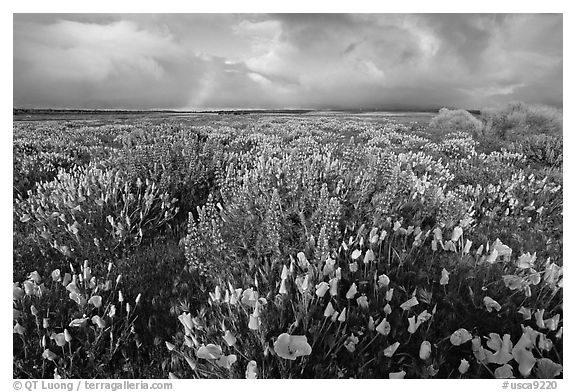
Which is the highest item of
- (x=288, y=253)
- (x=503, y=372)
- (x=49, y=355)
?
(x=288, y=253)

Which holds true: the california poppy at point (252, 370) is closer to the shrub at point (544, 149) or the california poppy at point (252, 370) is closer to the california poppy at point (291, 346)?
the california poppy at point (291, 346)

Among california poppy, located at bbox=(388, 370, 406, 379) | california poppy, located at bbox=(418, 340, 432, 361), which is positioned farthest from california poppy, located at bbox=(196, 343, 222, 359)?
california poppy, located at bbox=(418, 340, 432, 361)

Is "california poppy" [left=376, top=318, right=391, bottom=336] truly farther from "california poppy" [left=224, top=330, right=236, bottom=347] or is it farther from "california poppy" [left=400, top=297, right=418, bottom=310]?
"california poppy" [left=224, top=330, right=236, bottom=347]

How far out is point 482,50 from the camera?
10.2 feet

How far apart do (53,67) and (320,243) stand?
2459 mm

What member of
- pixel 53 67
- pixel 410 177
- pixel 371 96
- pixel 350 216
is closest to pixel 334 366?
pixel 350 216

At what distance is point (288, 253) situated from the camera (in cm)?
250

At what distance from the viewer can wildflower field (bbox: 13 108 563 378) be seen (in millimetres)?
1978

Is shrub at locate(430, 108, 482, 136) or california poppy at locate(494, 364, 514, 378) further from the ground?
shrub at locate(430, 108, 482, 136)

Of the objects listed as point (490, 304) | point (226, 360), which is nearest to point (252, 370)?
point (226, 360)

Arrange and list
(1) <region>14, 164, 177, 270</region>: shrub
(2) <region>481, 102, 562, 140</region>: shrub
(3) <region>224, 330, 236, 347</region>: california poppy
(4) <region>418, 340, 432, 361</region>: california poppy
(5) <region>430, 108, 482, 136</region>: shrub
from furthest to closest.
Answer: (5) <region>430, 108, 482, 136</region>: shrub, (2) <region>481, 102, 562, 140</region>: shrub, (1) <region>14, 164, 177, 270</region>: shrub, (4) <region>418, 340, 432, 361</region>: california poppy, (3) <region>224, 330, 236, 347</region>: california poppy

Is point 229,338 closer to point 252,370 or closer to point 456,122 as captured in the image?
point 252,370

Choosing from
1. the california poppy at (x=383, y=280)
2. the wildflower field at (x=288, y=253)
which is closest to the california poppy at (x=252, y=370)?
the wildflower field at (x=288, y=253)

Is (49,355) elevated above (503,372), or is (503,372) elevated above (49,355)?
(49,355)
